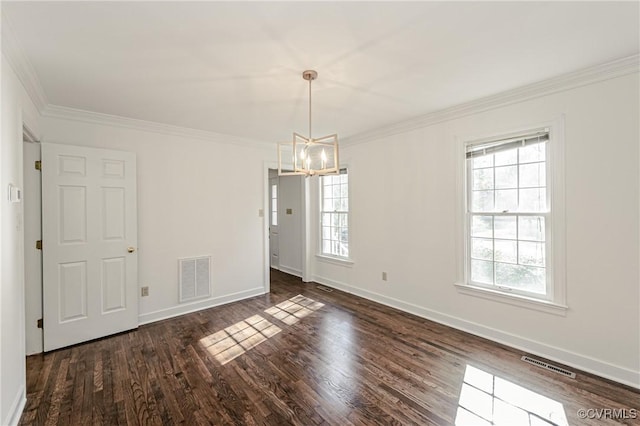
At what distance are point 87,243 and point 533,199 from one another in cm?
475

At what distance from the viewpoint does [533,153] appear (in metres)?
2.83

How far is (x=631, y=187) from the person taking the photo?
2.28 m

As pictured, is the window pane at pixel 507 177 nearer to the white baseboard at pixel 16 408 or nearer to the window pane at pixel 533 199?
the window pane at pixel 533 199

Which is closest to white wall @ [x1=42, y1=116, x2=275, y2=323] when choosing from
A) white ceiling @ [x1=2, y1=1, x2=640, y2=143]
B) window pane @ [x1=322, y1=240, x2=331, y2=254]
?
white ceiling @ [x1=2, y1=1, x2=640, y2=143]

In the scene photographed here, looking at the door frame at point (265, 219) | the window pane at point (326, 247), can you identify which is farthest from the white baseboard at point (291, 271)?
the door frame at point (265, 219)

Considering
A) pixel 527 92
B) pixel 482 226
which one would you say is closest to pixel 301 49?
pixel 527 92

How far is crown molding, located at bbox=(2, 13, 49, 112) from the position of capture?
5.85 feet

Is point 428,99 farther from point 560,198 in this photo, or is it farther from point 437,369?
point 437,369

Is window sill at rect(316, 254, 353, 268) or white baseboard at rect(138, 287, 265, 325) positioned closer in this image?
white baseboard at rect(138, 287, 265, 325)

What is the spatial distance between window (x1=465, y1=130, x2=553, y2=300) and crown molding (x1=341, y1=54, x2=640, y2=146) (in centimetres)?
38

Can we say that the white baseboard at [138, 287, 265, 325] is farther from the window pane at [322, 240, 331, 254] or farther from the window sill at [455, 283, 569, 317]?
the window sill at [455, 283, 569, 317]

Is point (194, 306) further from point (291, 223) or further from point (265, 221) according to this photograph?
point (291, 223)

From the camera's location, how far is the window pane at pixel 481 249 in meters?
3.17

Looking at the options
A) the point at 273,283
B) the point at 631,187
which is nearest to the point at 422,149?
the point at 631,187
